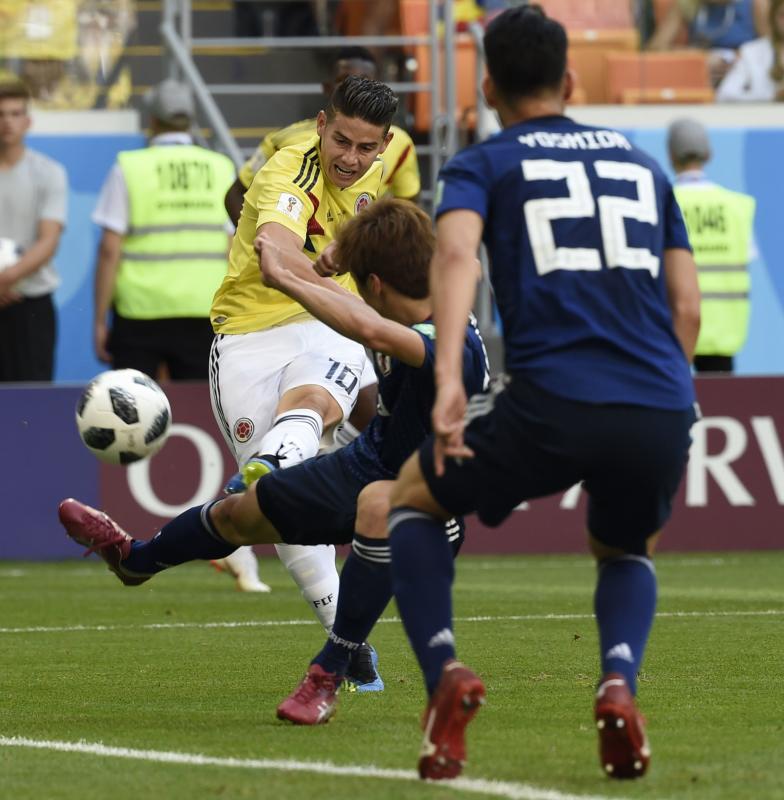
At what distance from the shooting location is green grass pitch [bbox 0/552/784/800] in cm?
437

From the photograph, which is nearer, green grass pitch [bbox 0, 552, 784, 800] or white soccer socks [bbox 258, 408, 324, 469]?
green grass pitch [bbox 0, 552, 784, 800]

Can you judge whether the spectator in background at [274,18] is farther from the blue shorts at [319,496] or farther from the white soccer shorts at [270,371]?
the blue shorts at [319,496]

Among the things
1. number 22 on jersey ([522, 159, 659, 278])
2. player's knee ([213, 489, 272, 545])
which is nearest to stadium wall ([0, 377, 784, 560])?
player's knee ([213, 489, 272, 545])

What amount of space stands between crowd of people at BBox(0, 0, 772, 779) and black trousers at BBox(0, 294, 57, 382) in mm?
5072

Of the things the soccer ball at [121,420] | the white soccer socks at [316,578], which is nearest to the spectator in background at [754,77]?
the soccer ball at [121,420]

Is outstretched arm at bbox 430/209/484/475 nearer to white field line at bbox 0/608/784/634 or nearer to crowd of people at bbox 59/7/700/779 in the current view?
crowd of people at bbox 59/7/700/779

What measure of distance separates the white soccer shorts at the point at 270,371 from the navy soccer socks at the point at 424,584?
2412 millimetres

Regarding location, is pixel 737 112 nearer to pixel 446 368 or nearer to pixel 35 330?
pixel 35 330

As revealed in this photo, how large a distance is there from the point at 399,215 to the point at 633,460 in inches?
39.4

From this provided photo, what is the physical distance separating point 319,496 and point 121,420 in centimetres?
175

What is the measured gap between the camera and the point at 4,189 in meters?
12.3

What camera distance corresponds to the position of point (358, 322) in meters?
4.88

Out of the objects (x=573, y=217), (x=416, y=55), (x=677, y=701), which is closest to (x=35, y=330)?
(x=416, y=55)

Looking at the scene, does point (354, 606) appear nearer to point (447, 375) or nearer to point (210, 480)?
point (447, 375)
